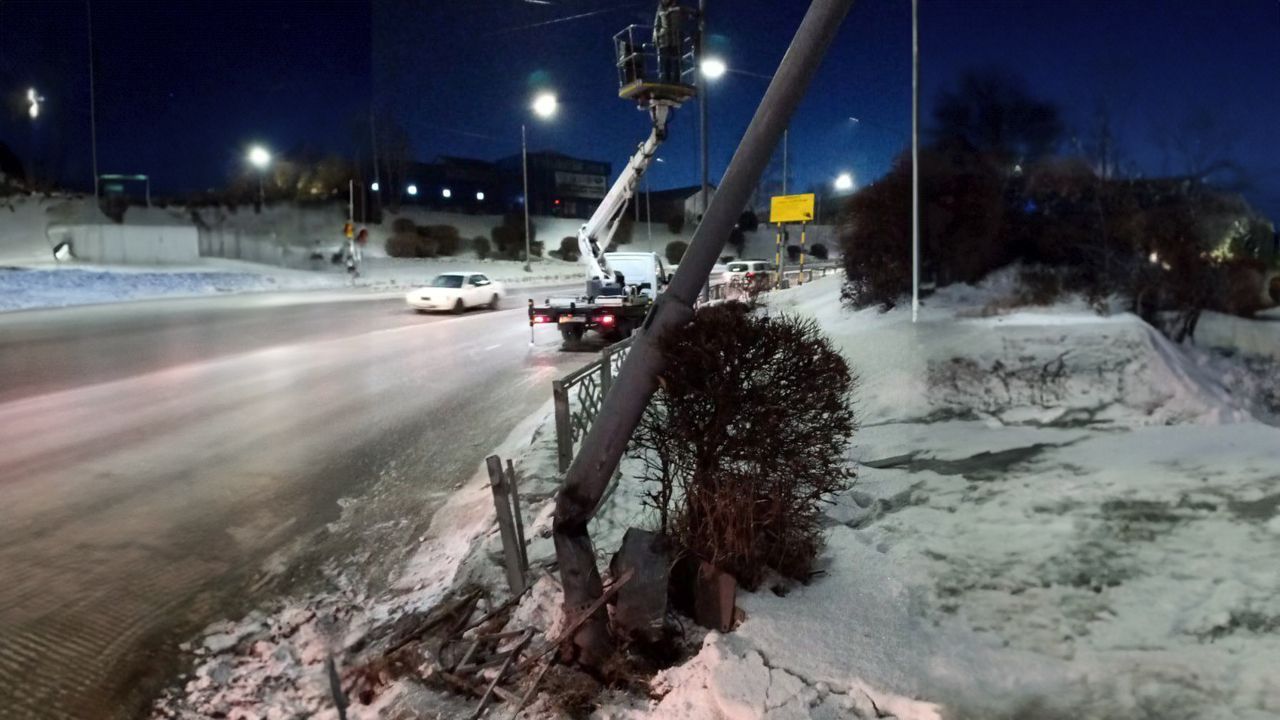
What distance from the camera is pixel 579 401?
8555 mm

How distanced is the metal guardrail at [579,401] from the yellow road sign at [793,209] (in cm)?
1890

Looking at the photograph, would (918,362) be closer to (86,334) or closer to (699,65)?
(699,65)

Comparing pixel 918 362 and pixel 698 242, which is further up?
pixel 698 242

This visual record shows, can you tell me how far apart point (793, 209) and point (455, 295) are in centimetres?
1118

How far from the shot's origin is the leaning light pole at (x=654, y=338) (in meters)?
4.39

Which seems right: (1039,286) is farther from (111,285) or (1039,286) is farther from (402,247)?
(402,247)

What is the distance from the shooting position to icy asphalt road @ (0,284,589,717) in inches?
210

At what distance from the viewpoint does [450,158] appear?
9000 centimetres

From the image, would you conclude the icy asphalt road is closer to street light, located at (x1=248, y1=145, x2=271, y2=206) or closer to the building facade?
street light, located at (x1=248, y1=145, x2=271, y2=206)

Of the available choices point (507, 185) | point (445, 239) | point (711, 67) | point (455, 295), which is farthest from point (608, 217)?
point (507, 185)

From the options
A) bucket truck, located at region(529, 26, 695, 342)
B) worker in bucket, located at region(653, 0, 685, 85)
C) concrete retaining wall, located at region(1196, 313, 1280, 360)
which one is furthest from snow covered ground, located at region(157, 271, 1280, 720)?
bucket truck, located at region(529, 26, 695, 342)

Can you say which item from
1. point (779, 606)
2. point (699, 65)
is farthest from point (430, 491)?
point (699, 65)

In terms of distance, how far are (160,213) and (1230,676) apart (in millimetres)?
60493

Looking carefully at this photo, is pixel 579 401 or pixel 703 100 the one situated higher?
pixel 703 100
